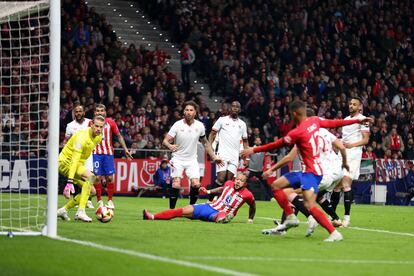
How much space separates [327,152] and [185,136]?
6623mm

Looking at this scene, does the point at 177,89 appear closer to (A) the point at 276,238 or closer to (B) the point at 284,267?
(A) the point at 276,238

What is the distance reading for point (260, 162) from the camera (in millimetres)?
30328

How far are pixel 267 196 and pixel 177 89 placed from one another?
4791 mm

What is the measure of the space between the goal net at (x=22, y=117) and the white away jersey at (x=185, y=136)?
8.67 feet

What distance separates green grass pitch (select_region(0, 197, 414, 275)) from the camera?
9766 millimetres

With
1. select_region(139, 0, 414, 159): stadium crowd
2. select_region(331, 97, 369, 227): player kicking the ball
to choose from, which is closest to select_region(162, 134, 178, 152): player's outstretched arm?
select_region(331, 97, 369, 227): player kicking the ball

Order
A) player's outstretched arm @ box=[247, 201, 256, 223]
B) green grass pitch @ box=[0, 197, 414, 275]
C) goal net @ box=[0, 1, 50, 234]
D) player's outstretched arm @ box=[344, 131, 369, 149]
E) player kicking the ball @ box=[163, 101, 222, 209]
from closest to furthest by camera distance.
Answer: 1. green grass pitch @ box=[0, 197, 414, 275]
2. goal net @ box=[0, 1, 50, 234]
3. player's outstretched arm @ box=[344, 131, 369, 149]
4. player's outstretched arm @ box=[247, 201, 256, 223]
5. player kicking the ball @ box=[163, 101, 222, 209]

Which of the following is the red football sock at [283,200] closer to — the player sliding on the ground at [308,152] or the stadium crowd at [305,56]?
the player sliding on the ground at [308,152]

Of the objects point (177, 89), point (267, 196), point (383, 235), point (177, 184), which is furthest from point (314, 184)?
point (177, 89)

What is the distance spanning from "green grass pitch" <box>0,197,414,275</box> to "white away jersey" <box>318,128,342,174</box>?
3.44 ft

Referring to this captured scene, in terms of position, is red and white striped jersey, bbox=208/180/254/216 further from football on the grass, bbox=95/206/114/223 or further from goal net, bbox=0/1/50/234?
goal net, bbox=0/1/50/234

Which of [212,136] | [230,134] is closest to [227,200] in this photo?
[212,136]

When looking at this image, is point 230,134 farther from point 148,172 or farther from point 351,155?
point 148,172

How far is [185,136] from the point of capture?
20250mm
